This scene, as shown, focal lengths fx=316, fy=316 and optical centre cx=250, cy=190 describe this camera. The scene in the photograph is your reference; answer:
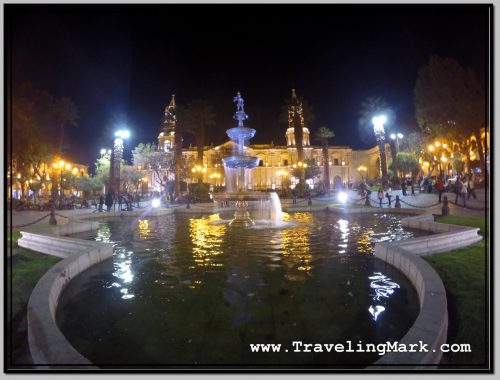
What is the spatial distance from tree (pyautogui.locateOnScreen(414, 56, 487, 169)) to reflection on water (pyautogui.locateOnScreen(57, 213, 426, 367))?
12670mm

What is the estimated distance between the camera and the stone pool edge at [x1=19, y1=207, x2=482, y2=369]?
2650 millimetres

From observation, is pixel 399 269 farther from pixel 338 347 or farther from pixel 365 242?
pixel 338 347

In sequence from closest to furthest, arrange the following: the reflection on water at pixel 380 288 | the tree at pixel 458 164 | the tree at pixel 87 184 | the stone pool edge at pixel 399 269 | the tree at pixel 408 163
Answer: the stone pool edge at pixel 399 269, the reflection on water at pixel 380 288, the tree at pixel 458 164, the tree at pixel 87 184, the tree at pixel 408 163

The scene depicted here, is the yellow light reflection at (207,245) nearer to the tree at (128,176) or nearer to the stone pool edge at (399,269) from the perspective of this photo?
the stone pool edge at (399,269)

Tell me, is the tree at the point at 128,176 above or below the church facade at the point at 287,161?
below

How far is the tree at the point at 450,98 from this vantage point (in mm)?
15587

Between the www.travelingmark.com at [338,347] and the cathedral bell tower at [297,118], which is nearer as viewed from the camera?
the www.travelingmark.com at [338,347]

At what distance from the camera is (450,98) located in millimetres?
18141

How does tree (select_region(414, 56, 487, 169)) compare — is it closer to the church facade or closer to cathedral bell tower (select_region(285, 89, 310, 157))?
cathedral bell tower (select_region(285, 89, 310, 157))

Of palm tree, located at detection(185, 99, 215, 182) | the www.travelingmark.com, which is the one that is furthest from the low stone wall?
palm tree, located at detection(185, 99, 215, 182)

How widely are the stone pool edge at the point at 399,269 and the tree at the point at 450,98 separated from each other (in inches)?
378

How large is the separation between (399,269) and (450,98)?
54.6ft

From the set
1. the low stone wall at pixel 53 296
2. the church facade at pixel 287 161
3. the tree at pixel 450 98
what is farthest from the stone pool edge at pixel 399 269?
the church facade at pixel 287 161

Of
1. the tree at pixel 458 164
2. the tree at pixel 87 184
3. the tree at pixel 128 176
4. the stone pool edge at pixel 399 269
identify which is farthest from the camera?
the tree at pixel 128 176
